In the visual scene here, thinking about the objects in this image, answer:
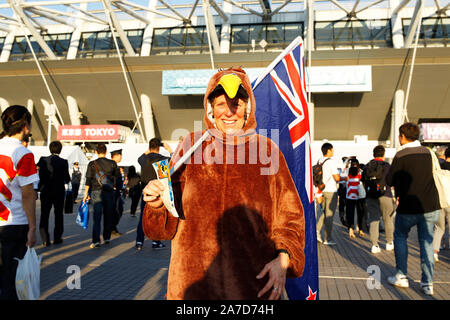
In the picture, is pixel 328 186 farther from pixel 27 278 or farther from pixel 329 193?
pixel 27 278

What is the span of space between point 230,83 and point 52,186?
595 cm

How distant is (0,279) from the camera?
2.61 m

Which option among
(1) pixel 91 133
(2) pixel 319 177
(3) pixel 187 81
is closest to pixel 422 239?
(2) pixel 319 177

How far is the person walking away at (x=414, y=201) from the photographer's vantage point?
13.2 feet

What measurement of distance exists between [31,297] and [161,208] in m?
1.65

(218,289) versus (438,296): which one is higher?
(218,289)

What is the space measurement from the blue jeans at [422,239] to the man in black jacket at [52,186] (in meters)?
5.84

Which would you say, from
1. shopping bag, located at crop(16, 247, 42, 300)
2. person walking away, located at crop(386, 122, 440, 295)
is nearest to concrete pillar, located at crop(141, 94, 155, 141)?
person walking away, located at crop(386, 122, 440, 295)

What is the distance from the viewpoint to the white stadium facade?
2275 cm

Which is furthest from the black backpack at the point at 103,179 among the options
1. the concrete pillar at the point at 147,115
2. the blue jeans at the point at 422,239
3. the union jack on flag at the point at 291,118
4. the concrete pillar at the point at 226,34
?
the concrete pillar at the point at 226,34

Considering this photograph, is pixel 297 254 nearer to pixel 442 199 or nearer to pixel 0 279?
pixel 0 279

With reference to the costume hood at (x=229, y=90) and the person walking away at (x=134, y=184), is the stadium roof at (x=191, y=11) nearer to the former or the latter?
the person walking away at (x=134, y=184)

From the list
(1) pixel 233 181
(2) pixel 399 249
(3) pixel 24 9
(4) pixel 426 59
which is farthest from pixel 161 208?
(3) pixel 24 9

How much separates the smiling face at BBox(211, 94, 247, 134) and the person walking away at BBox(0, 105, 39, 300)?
1.97m
